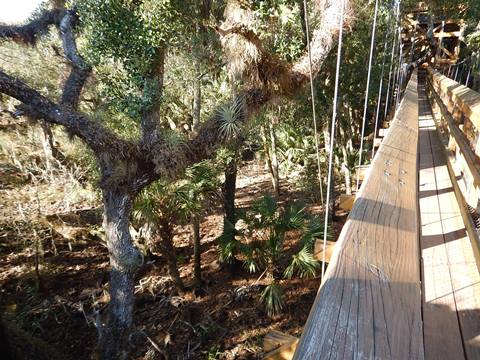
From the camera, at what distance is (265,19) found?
19.9 ft

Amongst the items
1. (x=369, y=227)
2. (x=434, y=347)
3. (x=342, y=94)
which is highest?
(x=342, y=94)

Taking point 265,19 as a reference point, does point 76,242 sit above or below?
below

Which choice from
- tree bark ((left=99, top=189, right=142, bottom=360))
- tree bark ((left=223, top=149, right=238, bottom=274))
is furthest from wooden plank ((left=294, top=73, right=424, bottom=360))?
tree bark ((left=223, top=149, right=238, bottom=274))

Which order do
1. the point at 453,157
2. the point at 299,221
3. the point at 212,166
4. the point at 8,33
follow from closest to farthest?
the point at 453,157 < the point at 299,221 < the point at 212,166 < the point at 8,33

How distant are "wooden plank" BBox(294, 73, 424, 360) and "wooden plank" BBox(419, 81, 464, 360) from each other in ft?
1.60

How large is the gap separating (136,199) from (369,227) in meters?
5.90

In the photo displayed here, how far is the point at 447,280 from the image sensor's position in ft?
5.57

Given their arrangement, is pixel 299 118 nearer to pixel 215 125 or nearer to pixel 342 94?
pixel 342 94

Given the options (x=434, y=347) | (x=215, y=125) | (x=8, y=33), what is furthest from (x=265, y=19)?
(x=8, y=33)

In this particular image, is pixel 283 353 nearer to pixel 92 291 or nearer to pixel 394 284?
pixel 394 284

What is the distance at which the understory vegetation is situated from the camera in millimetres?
5848

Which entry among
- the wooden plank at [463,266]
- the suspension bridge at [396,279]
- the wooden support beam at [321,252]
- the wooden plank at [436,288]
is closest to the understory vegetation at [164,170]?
the wooden plank at [436,288]

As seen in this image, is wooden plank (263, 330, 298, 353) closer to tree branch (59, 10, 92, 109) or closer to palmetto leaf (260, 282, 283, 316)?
palmetto leaf (260, 282, 283, 316)

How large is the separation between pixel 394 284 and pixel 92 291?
8.82m
